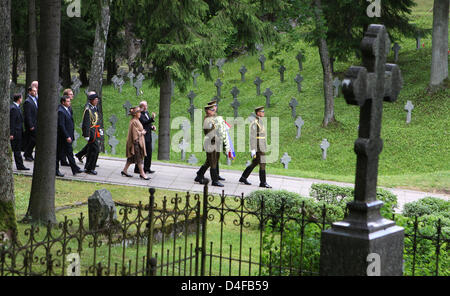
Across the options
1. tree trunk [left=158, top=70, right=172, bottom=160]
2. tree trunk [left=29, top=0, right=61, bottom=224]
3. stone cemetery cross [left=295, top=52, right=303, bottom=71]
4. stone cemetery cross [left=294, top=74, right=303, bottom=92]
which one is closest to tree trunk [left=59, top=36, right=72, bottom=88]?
stone cemetery cross [left=295, top=52, right=303, bottom=71]

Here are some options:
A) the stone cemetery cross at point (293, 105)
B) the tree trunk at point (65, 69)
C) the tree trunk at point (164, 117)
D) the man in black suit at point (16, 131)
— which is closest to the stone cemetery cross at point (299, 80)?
the stone cemetery cross at point (293, 105)

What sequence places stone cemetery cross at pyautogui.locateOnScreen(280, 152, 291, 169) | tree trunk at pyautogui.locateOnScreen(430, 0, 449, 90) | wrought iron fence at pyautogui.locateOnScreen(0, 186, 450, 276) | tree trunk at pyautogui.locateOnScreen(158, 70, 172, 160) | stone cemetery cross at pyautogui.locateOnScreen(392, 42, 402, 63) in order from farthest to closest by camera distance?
stone cemetery cross at pyautogui.locateOnScreen(392, 42, 402, 63)
tree trunk at pyautogui.locateOnScreen(430, 0, 449, 90)
stone cemetery cross at pyautogui.locateOnScreen(280, 152, 291, 169)
tree trunk at pyautogui.locateOnScreen(158, 70, 172, 160)
wrought iron fence at pyautogui.locateOnScreen(0, 186, 450, 276)

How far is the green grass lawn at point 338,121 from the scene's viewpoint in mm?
20688

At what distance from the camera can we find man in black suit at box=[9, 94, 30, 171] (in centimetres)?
1449

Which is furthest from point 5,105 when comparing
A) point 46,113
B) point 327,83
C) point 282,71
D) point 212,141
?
point 282,71

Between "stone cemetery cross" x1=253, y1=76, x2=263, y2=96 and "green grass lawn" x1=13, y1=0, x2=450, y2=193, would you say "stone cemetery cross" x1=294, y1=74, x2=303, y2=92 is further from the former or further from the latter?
"stone cemetery cross" x1=253, y1=76, x2=263, y2=96

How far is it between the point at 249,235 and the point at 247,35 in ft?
31.3

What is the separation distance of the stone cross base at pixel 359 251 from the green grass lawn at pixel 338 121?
32.0 ft

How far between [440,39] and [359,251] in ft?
68.4

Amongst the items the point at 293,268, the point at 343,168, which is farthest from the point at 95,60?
the point at 293,268

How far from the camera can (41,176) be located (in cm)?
1003

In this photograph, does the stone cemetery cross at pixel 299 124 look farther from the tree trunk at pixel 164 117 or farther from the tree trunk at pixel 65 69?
the tree trunk at pixel 65 69

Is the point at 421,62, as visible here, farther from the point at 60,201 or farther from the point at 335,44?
the point at 60,201

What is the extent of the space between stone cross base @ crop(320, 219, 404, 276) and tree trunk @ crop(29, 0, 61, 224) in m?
5.44
